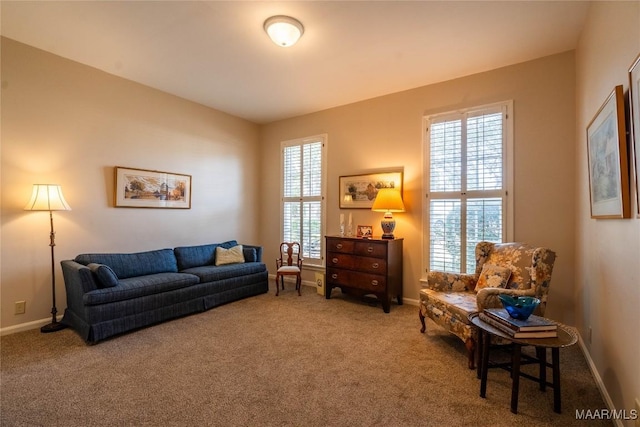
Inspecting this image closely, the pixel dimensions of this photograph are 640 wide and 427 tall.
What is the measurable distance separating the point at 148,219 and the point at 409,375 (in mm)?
3872

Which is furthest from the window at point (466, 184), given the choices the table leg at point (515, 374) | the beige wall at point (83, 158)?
the beige wall at point (83, 158)

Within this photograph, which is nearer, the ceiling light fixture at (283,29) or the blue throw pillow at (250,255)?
the ceiling light fixture at (283,29)

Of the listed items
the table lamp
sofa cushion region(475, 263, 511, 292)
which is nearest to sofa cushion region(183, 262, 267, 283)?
the table lamp

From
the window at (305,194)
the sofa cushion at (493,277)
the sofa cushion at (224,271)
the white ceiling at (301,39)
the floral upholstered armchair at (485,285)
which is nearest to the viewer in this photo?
the floral upholstered armchair at (485,285)

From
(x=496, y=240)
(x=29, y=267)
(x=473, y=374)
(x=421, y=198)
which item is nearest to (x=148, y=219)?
(x=29, y=267)

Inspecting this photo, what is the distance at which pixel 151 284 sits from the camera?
10.9 ft

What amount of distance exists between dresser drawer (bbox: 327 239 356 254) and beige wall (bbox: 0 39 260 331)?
2122 mm

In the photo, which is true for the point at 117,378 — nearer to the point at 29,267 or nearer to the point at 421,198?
the point at 29,267

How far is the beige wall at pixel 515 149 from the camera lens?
10.5 feet

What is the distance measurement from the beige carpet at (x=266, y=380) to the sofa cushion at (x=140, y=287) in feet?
1.33

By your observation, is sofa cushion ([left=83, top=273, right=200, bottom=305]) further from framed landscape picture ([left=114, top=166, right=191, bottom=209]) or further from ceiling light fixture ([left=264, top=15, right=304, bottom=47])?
ceiling light fixture ([left=264, top=15, right=304, bottom=47])

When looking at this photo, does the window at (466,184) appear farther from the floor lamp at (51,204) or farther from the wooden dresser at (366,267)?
the floor lamp at (51,204)

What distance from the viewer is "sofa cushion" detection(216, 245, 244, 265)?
14.9 feet

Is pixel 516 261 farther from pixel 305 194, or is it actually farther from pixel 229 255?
pixel 229 255
